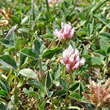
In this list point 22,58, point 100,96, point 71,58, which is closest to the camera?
point 100,96

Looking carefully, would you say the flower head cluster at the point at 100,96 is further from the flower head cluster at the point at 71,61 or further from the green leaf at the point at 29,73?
the green leaf at the point at 29,73

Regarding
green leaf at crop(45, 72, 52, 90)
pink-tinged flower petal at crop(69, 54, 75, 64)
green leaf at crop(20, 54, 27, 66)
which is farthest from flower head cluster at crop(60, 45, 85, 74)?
green leaf at crop(20, 54, 27, 66)

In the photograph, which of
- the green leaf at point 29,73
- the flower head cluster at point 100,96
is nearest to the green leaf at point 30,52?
the green leaf at point 29,73

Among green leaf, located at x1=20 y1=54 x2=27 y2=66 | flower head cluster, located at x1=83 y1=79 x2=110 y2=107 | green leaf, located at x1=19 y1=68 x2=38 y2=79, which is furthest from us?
green leaf, located at x1=20 y1=54 x2=27 y2=66

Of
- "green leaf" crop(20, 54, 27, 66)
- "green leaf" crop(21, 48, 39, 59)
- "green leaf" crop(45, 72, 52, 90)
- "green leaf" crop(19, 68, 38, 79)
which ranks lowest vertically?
"green leaf" crop(45, 72, 52, 90)

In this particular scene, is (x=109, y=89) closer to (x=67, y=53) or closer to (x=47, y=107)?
(x=67, y=53)

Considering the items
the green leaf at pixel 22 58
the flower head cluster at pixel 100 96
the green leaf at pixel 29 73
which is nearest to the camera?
the flower head cluster at pixel 100 96

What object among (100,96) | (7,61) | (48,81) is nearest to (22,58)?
(7,61)

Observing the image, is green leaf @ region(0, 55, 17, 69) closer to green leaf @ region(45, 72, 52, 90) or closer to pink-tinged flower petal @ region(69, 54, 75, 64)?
green leaf @ region(45, 72, 52, 90)

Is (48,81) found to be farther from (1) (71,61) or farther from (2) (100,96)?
(2) (100,96)

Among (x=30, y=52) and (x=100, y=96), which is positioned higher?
(x=30, y=52)

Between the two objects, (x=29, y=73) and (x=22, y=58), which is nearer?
(x=29, y=73)

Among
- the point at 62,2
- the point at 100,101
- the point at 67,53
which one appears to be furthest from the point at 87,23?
the point at 100,101
